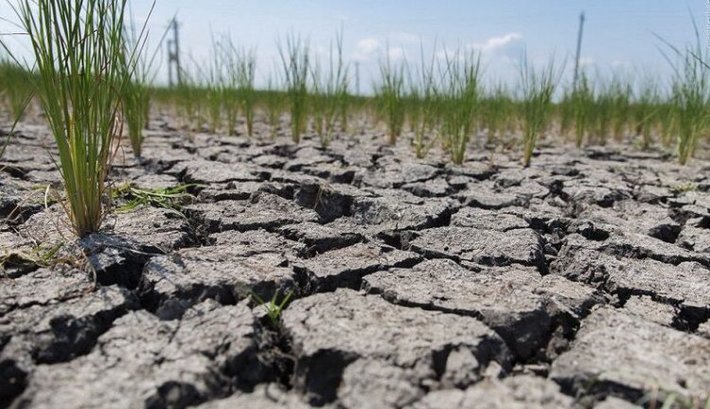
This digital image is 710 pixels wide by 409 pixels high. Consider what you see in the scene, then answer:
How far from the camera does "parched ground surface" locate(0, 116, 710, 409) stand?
87 centimetres

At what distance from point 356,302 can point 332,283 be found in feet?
0.48

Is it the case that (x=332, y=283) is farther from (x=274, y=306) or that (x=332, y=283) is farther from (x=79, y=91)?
(x=79, y=91)

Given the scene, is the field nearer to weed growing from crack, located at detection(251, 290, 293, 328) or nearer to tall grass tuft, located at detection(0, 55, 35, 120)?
weed growing from crack, located at detection(251, 290, 293, 328)

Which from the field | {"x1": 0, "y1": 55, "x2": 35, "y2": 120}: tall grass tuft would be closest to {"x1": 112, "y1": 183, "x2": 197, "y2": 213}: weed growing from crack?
the field

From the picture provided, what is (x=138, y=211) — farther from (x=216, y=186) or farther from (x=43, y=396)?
(x=43, y=396)

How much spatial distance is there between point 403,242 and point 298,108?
2149mm

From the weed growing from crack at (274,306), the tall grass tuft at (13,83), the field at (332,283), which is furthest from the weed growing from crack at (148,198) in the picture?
the tall grass tuft at (13,83)

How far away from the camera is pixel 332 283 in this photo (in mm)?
1298

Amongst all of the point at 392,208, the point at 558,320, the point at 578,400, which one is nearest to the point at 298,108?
the point at 392,208

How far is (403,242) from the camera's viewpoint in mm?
1697

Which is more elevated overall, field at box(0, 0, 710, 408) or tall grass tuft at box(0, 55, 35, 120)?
tall grass tuft at box(0, 55, 35, 120)

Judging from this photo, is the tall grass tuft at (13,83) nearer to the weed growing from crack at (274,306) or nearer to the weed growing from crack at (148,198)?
the weed growing from crack at (148,198)

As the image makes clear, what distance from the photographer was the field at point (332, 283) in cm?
88

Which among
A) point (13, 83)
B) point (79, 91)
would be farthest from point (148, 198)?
point (13, 83)
